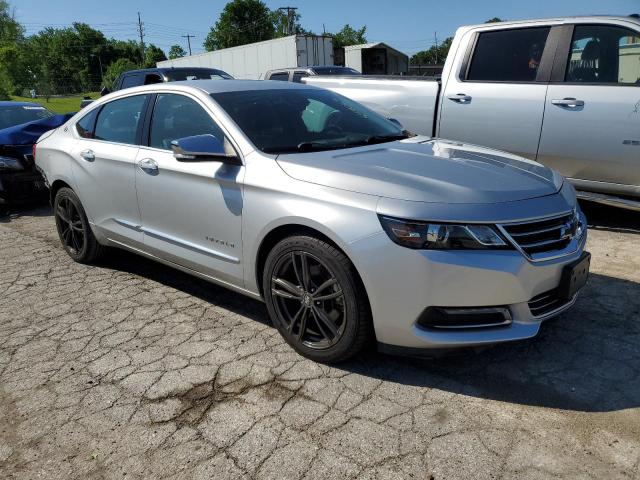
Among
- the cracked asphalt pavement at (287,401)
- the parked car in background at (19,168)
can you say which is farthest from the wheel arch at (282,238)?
the parked car in background at (19,168)

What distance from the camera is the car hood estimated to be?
268 cm

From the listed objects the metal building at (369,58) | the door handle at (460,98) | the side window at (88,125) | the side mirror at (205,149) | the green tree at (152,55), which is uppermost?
the green tree at (152,55)

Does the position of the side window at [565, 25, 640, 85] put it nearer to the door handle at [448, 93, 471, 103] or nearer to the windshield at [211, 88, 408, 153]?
the door handle at [448, 93, 471, 103]

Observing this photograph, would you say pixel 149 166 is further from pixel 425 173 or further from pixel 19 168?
pixel 19 168

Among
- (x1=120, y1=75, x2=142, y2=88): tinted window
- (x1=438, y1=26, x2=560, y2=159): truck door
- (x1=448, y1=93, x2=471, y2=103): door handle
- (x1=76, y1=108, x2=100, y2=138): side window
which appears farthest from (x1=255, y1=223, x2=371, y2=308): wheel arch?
(x1=120, y1=75, x2=142, y2=88): tinted window

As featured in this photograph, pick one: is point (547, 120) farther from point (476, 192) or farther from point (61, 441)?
point (61, 441)

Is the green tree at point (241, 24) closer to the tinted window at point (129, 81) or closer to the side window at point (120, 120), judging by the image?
the tinted window at point (129, 81)

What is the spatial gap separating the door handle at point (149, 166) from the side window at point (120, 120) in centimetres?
29

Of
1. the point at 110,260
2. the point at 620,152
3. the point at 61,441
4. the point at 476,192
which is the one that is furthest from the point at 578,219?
the point at 110,260

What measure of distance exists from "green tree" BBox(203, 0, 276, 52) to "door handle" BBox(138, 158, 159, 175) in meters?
86.0

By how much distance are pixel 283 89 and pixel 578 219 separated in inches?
86.2

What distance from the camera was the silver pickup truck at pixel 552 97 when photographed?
4918 millimetres

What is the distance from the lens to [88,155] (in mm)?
4426

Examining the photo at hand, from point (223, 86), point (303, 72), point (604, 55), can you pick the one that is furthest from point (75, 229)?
point (303, 72)
